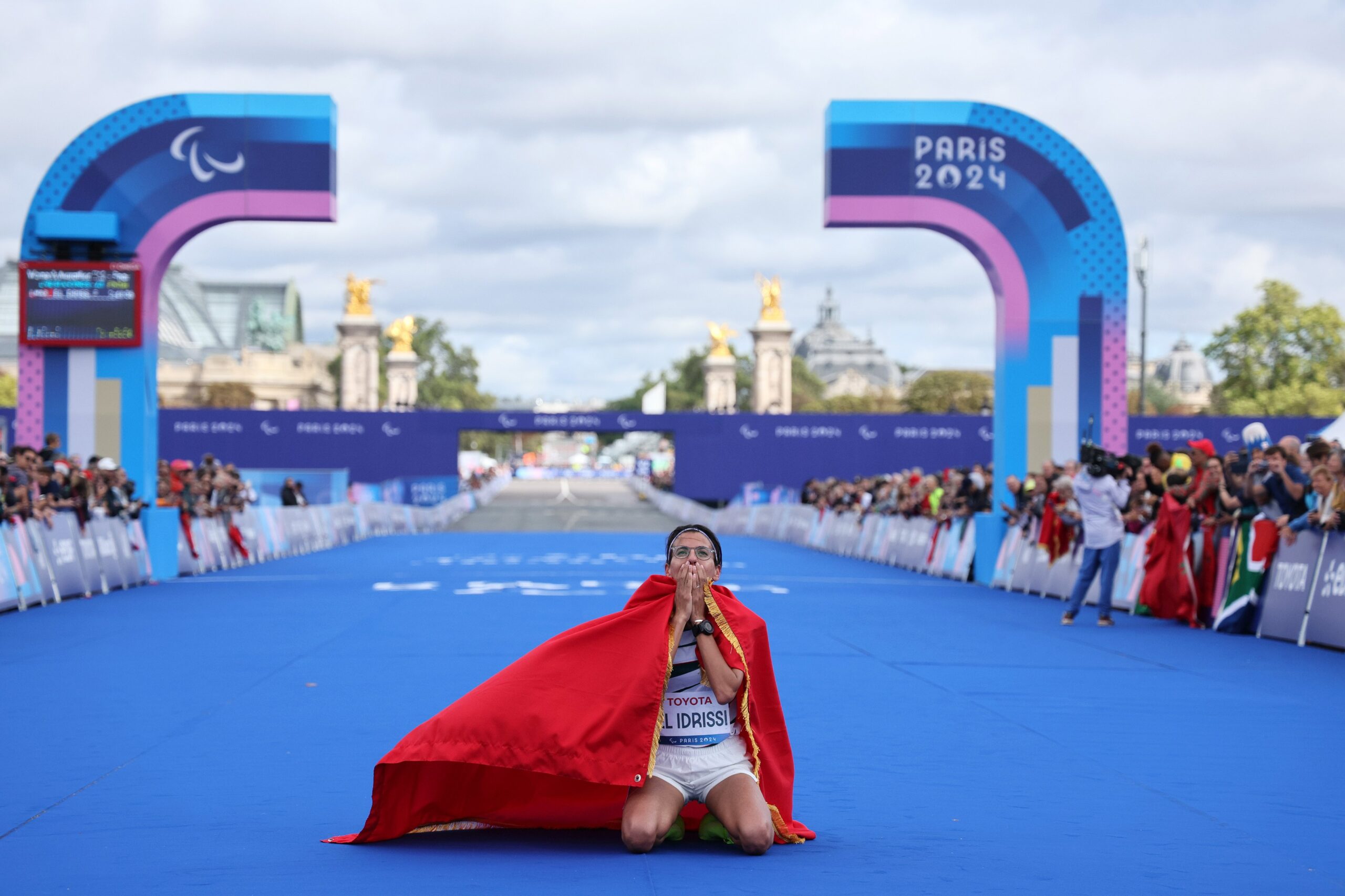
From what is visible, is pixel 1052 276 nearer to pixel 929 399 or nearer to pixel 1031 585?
pixel 1031 585

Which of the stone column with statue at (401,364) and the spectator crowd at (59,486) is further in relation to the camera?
the stone column with statue at (401,364)

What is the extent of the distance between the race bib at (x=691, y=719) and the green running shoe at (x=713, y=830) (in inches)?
14.6

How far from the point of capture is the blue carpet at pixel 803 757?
18.2ft

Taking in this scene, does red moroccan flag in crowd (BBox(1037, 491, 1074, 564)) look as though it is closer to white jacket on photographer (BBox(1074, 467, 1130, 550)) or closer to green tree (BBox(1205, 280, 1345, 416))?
white jacket on photographer (BBox(1074, 467, 1130, 550))

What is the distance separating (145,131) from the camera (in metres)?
23.7

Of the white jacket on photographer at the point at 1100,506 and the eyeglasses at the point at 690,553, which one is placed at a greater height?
the eyeglasses at the point at 690,553

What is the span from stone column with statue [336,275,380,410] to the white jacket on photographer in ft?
257

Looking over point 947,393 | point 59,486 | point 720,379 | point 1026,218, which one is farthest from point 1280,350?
point 59,486

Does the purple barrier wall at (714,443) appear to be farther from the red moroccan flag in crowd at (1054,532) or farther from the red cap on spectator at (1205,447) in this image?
the red cap on spectator at (1205,447)

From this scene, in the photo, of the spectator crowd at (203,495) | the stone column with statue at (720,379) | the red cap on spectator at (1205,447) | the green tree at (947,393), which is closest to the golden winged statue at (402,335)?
the stone column with statue at (720,379)

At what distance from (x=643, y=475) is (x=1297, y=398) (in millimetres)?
43686

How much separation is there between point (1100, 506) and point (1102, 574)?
0.73m

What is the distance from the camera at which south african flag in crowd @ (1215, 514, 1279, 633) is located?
49.0 ft

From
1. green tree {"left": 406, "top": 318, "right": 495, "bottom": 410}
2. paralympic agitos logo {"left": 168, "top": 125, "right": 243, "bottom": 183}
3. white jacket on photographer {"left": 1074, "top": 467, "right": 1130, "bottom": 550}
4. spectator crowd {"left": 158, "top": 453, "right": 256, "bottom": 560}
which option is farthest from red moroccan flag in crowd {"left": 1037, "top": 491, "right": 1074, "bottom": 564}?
green tree {"left": 406, "top": 318, "right": 495, "bottom": 410}
